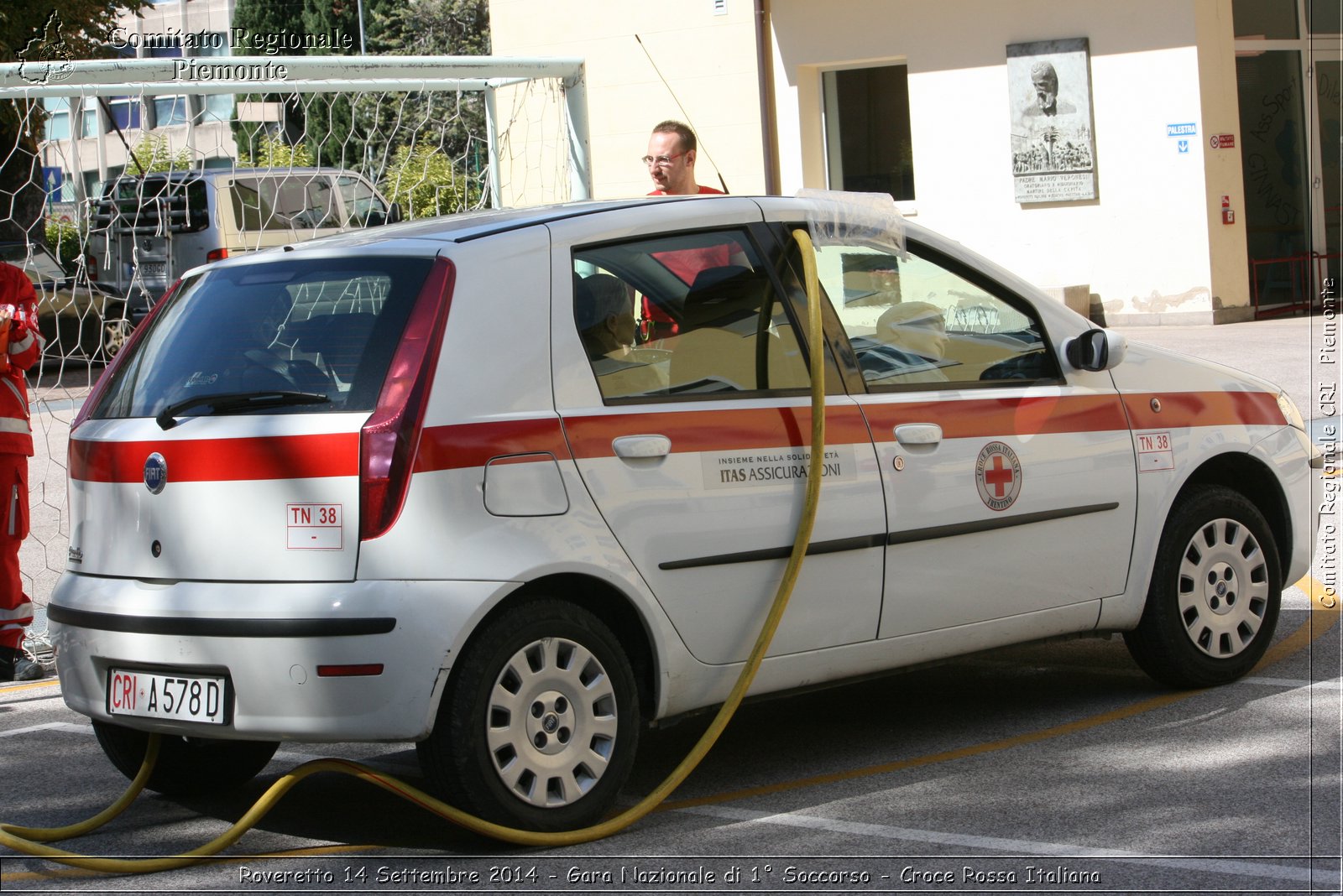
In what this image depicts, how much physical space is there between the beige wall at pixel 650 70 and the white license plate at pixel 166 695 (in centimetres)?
1624

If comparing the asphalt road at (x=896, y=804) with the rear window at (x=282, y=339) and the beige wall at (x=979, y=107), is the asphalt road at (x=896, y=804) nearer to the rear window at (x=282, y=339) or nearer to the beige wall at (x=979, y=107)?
the rear window at (x=282, y=339)

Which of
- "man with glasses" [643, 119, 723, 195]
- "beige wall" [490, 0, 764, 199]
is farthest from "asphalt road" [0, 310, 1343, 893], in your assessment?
"beige wall" [490, 0, 764, 199]

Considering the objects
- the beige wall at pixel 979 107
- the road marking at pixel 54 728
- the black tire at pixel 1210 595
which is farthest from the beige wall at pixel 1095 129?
the road marking at pixel 54 728

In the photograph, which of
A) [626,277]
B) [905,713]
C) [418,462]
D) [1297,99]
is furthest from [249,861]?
[1297,99]

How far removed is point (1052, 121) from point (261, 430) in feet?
51.9

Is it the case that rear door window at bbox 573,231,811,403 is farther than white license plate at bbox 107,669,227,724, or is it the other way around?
rear door window at bbox 573,231,811,403

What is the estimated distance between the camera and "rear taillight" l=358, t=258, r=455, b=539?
13.5 feet

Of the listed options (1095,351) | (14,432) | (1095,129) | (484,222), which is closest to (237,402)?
(484,222)

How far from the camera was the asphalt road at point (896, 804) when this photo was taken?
4051mm

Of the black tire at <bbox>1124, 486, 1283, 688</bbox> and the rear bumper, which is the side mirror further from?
the rear bumper

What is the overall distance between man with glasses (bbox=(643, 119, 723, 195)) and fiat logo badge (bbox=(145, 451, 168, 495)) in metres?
3.61

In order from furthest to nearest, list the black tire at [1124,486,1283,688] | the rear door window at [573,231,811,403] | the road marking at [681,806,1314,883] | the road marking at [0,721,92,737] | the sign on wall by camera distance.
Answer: the sign on wall, the road marking at [0,721,92,737], the black tire at [1124,486,1283,688], the rear door window at [573,231,811,403], the road marking at [681,806,1314,883]

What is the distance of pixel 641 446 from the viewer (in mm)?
4508

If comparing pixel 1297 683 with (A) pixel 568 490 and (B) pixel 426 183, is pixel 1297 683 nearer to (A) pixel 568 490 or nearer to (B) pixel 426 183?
(A) pixel 568 490
